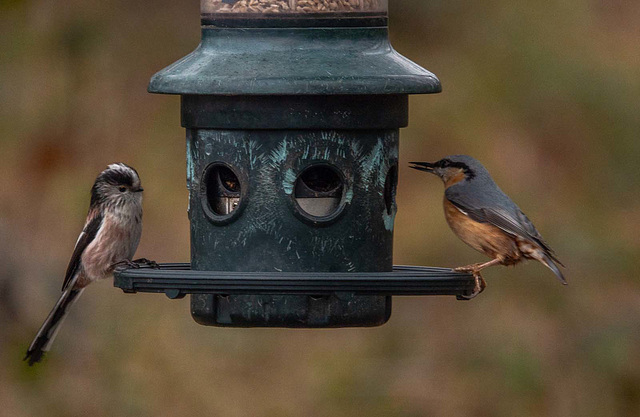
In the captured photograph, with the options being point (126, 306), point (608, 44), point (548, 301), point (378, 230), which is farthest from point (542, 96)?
point (378, 230)

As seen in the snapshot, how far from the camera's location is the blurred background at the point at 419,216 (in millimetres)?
10328

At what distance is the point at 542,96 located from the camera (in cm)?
1100

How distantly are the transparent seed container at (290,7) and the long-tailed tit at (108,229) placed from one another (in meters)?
1.54

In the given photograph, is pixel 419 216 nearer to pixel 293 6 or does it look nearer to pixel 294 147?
pixel 294 147

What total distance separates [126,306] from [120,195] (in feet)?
8.93

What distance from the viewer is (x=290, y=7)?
6719mm

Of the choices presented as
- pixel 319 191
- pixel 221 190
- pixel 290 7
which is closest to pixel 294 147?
pixel 319 191

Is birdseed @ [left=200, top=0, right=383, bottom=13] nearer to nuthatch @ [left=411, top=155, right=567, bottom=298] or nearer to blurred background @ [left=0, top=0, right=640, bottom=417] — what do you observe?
nuthatch @ [left=411, top=155, right=567, bottom=298]

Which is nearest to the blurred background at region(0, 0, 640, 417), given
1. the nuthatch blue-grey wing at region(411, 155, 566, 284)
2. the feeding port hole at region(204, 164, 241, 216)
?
the nuthatch blue-grey wing at region(411, 155, 566, 284)

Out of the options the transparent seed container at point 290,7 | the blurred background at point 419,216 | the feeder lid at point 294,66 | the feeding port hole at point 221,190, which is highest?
the transparent seed container at point 290,7

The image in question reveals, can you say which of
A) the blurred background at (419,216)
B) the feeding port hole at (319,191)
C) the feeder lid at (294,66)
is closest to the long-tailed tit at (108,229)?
the feeder lid at (294,66)

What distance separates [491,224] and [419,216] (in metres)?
2.80

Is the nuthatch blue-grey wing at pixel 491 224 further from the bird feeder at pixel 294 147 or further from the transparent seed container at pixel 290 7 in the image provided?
the transparent seed container at pixel 290 7

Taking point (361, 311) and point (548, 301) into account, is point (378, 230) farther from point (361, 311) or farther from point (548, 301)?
point (548, 301)
